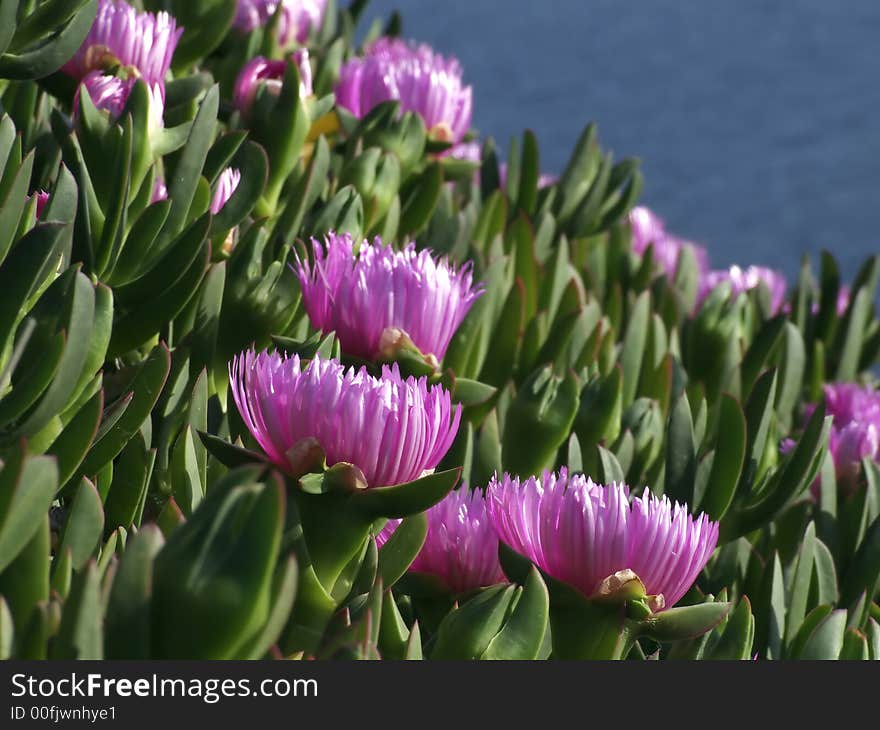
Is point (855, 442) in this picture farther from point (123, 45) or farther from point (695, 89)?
point (695, 89)

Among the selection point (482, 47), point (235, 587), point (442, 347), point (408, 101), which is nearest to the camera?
point (235, 587)

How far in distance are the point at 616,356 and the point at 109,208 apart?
41cm

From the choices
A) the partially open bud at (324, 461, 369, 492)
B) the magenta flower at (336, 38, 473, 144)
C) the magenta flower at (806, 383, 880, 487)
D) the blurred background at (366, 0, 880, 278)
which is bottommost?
the partially open bud at (324, 461, 369, 492)

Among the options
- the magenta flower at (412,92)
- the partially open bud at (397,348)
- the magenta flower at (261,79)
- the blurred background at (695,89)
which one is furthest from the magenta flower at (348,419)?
the blurred background at (695,89)

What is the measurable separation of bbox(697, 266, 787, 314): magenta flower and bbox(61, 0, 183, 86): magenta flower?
580 millimetres

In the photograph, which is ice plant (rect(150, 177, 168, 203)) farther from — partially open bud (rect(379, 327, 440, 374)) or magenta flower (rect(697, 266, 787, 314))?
magenta flower (rect(697, 266, 787, 314))

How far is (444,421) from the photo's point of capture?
0.56 metres

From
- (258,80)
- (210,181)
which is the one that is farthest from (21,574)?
(258,80)

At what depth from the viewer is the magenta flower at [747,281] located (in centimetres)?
130

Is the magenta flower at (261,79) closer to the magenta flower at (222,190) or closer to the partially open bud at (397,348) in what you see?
the magenta flower at (222,190)

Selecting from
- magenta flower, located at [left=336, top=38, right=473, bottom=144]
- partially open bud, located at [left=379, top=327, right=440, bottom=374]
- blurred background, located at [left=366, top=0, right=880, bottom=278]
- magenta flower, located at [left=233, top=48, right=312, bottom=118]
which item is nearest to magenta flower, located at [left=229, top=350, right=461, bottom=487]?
partially open bud, located at [left=379, top=327, right=440, bottom=374]

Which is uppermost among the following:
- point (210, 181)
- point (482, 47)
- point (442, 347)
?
point (482, 47)

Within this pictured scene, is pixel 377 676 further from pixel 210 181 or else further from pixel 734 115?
pixel 734 115

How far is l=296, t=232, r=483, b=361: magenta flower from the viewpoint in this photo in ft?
2.23
